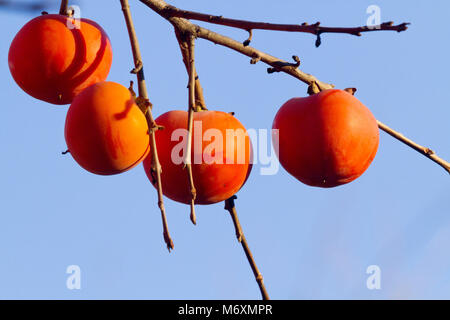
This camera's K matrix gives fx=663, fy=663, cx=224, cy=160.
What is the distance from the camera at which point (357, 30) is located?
1310 millimetres

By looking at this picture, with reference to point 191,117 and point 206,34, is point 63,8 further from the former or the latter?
point 191,117

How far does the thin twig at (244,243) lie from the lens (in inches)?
65.7

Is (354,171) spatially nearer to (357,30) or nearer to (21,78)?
(357,30)

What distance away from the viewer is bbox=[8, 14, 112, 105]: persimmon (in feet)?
5.72

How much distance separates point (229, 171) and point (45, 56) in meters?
0.57

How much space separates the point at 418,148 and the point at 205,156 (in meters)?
0.60

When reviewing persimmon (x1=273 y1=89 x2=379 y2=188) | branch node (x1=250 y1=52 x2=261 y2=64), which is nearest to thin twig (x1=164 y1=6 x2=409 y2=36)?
branch node (x1=250 y1=52 x2=261 y2=64)


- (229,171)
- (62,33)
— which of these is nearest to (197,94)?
(229,171)

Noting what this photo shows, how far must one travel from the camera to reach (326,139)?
1779 millimetres

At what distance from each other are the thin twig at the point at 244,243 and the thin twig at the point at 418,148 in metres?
0.47

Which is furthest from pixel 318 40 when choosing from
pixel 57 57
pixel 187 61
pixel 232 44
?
pixel 57 57

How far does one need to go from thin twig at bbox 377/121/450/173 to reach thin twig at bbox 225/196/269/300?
18.7 inches

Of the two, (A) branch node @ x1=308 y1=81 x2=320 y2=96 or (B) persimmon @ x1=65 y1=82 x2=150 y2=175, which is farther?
(A) branch node @ x1=308 y1=81 x2=320 y2=96

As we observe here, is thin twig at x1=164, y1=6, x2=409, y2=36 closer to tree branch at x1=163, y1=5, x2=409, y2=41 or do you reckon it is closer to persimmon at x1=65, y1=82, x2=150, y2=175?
tree branch at x1=163, y1=5, x2=409, y2=41
